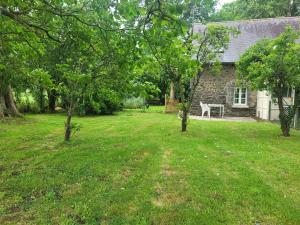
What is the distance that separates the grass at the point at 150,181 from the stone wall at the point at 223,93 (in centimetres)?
935

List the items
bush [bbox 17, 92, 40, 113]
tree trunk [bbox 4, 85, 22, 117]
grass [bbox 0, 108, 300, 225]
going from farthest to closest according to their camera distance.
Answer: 1. bush [bbox 17, 92, 40, 113]
2. tree trunk [bbox 4, 85, 22, 117]
3. grass [bbox 0, 108, 300, 225]

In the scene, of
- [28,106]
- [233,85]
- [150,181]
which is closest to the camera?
[150,181]

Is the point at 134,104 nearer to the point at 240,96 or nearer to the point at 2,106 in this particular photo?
the point at 240,96

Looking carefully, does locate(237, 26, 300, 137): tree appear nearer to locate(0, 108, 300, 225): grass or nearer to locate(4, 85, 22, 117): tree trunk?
locate(0, 108, 300, 225): grass

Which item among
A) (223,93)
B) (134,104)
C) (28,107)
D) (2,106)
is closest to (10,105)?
(2,106)

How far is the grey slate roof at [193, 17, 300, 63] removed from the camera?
1812 centimetres

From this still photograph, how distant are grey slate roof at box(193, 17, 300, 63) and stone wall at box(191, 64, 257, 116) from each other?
0.89 meters

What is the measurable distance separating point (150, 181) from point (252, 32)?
17143mm

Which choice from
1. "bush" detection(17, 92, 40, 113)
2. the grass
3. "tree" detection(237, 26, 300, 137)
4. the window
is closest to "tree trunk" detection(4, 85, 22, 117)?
"bush" detection(17, 92, 40, 113)

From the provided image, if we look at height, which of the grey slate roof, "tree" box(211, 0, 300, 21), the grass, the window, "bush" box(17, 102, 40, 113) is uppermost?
"tree" box(211, 0, 300, 21)

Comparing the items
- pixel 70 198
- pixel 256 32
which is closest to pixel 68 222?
pixel 70 198

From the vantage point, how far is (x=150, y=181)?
197 inches

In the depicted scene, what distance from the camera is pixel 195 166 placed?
594 centimetres

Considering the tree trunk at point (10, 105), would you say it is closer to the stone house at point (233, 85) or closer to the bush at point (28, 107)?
the bush at point (28, 107)
